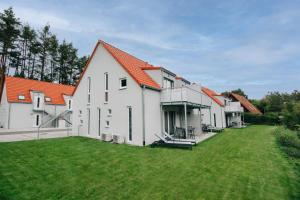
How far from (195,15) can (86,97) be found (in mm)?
13729

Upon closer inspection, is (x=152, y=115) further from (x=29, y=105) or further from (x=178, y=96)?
(x=29, y=105)

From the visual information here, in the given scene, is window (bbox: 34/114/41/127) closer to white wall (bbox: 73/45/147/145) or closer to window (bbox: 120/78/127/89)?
white wall (bbox: 73/45/147/145)

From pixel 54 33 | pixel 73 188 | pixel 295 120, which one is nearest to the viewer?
pixel 73 188

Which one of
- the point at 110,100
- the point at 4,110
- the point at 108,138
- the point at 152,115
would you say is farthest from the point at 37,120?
the point at 152,115

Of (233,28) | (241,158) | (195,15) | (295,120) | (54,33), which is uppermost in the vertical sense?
(54,33)

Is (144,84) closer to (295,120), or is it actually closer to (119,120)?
(119,120)

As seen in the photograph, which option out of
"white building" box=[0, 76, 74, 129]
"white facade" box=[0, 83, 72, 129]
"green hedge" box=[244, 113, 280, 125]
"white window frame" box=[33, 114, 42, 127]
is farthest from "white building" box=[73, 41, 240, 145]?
"green hedge" box=[244, 113, 280, 125]

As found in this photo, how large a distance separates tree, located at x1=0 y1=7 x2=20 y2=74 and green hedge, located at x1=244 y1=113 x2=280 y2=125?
52577 millimetres

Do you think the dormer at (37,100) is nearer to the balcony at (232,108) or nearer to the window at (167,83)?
the window at (167,83)

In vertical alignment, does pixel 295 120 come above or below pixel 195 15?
below

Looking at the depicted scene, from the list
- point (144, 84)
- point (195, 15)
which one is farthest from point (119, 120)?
point (195, 15)

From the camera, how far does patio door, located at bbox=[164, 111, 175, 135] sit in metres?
17.3

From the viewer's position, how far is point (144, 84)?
44.9 feet

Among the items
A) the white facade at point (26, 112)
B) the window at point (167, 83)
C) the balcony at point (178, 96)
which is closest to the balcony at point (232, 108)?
the window at point (167, 83)
